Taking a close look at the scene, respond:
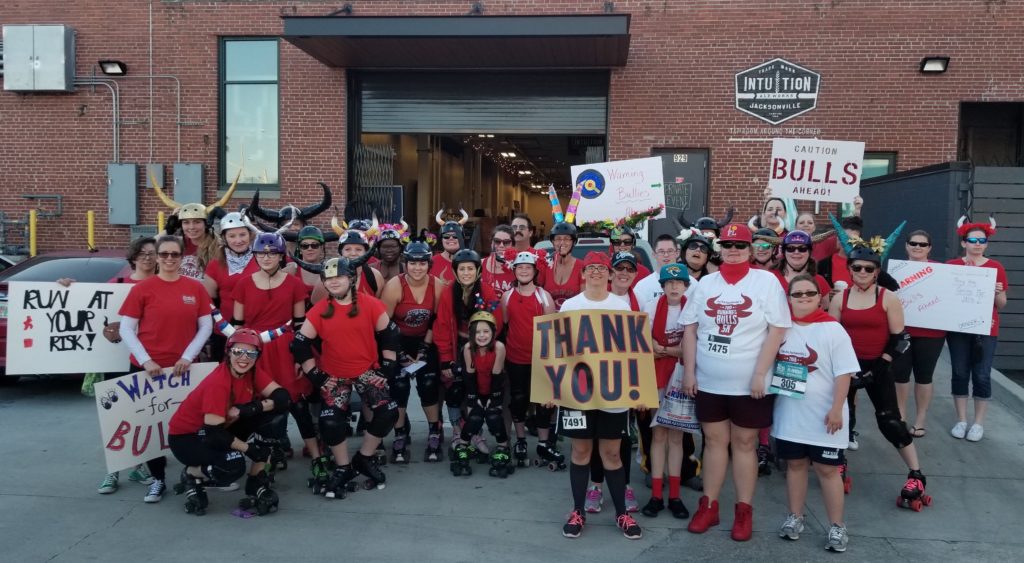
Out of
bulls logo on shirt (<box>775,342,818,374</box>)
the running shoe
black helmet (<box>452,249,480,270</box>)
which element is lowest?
the running shoe

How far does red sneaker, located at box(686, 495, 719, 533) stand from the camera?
5266 millimetres

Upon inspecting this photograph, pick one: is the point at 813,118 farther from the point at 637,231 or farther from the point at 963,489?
the point at 963,489

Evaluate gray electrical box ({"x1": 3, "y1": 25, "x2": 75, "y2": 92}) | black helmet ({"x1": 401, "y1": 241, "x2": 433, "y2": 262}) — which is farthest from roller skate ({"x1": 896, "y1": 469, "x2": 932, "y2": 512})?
gray electrical box ({"x1": 3, "y1": 25, "x2": 75, "y2": 92})

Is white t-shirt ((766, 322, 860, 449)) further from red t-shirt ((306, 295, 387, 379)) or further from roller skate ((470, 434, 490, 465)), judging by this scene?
red t-shirt ((306, 295, 387, 379))

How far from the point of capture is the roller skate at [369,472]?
6082 mm

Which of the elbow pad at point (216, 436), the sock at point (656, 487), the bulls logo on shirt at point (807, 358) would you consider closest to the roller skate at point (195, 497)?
the elbow pad at point (216, 436)

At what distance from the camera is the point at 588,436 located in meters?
5.13

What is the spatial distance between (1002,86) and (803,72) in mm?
3525

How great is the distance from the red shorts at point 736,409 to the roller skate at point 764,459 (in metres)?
1.59

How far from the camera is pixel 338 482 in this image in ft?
19.3

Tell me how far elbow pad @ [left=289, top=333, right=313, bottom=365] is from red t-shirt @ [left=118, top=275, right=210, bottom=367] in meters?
0.81

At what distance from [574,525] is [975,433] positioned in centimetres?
440

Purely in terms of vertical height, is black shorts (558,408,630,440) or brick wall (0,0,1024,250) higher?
brick wall (0,0,1024,250)

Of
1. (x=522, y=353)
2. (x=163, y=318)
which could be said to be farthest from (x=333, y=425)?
(x=522, y=353)
